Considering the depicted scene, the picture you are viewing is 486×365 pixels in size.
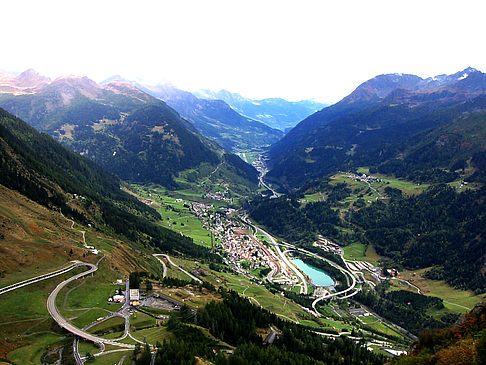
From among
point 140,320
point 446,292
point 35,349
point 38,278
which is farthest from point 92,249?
point 446,292

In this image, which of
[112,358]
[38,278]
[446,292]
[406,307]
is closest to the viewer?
[112,358]

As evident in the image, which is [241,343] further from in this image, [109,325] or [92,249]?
[92,249]

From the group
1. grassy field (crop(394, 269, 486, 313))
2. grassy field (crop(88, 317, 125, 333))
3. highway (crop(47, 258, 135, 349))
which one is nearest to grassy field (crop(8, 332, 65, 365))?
highway (crop(47, 258, 135, 349))

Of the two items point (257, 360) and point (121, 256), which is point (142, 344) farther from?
point (121, 256)

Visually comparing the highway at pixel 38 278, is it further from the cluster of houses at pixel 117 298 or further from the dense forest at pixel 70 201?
the dense forest at pixel 70 201

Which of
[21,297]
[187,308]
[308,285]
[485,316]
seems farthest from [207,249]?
[485,316]

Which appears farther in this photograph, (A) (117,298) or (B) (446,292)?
(B) (446,292)

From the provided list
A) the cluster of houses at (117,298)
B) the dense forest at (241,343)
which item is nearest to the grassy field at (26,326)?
the cluster of houses at (117,298)

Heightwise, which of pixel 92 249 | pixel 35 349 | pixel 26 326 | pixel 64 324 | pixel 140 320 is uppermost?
pixel 92 249

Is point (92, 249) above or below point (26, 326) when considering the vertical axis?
above

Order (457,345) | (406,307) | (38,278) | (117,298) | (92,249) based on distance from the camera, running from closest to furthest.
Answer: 1. (457,345)
2. (38,278)
3. (117,298)
4. (92,249)
5. (406,307)
